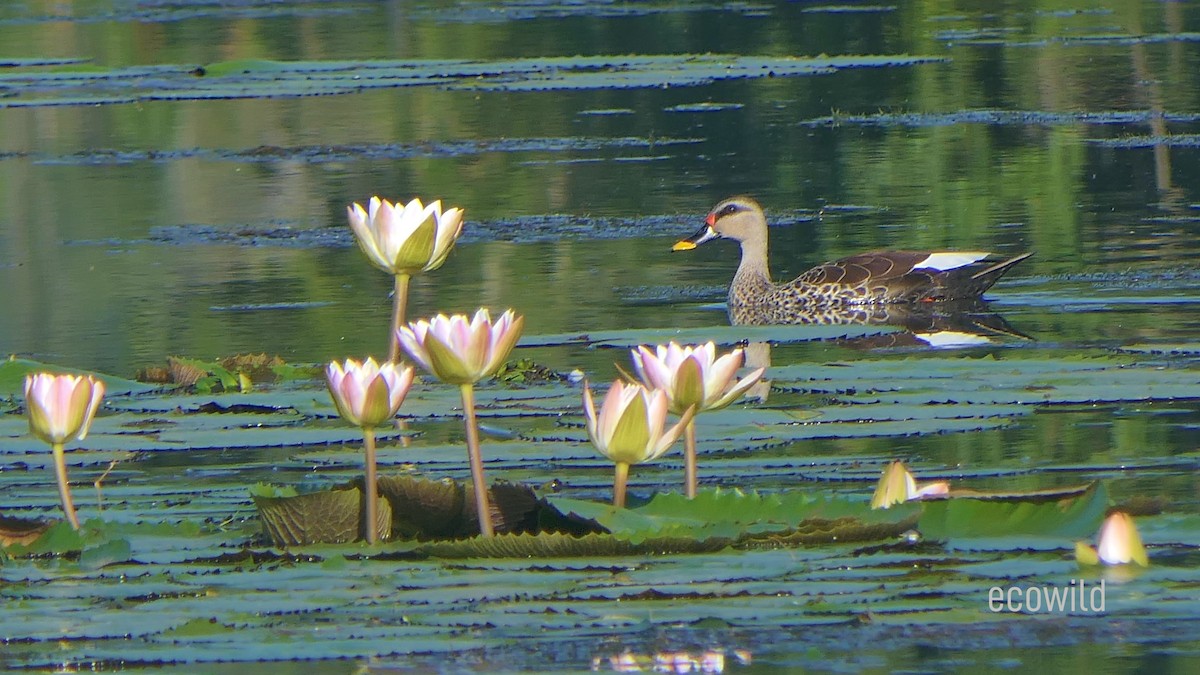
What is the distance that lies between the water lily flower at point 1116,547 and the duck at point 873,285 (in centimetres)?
509

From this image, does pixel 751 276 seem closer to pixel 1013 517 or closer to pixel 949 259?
pixel 949 259

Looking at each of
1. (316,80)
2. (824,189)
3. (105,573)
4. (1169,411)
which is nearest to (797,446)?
(1169,411)

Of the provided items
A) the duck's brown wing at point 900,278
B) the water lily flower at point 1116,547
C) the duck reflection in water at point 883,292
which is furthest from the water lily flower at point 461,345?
the duck's brown wing at point 900,278

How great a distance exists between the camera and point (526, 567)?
3.88 metres

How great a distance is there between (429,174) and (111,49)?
12.3m

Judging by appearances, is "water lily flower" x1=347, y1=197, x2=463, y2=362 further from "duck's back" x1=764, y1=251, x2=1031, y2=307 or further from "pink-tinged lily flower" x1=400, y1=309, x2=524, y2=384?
"duck's back" x1=764, y1=251, x2=1031, y2=307

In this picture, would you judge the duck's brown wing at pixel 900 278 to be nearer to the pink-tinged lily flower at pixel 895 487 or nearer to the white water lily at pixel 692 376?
the pink-tinged lily flower at pixel 895 487

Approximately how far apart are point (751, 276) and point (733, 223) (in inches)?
20.0

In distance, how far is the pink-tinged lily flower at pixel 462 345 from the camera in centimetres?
388

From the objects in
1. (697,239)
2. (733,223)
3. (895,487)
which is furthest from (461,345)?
(697,239)

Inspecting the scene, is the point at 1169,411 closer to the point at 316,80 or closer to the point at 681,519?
the point at 681,519

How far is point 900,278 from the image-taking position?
30.1ft

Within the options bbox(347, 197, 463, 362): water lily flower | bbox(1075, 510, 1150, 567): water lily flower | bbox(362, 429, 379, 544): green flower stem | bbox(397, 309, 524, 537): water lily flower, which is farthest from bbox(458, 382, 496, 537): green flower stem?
bbox(1075, 510, 1150, 567): water lily flower

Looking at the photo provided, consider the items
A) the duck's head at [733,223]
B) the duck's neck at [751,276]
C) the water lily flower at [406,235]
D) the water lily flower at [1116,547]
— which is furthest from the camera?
the duck's head at [733,223]
